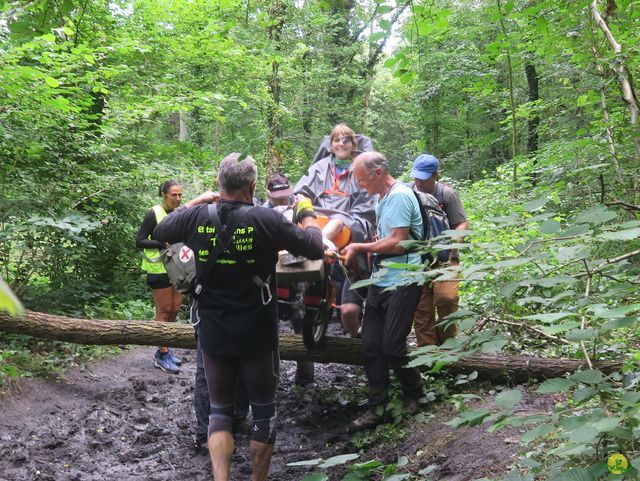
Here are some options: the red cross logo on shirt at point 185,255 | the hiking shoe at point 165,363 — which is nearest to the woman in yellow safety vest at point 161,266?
the hiking shoe at point 165,363

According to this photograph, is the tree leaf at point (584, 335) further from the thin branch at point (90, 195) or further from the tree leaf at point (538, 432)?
the thin branch at point (90, 195)

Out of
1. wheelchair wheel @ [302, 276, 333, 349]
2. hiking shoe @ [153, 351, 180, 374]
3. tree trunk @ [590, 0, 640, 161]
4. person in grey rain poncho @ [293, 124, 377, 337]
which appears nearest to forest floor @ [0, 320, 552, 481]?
hiking shoe @ [153, 351, 180, 374]

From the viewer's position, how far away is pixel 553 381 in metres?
1.96

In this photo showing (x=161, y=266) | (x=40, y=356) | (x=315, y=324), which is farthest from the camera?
(x=161, y=266)

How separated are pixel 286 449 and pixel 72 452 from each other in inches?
72.3

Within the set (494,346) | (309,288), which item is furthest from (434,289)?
(494,346)

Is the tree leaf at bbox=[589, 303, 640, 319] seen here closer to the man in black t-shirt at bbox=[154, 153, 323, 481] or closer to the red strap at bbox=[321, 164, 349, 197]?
the man in black t-shirt at bbox=[154, 153, 323, 481]

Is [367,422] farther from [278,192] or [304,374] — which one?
[278,192]

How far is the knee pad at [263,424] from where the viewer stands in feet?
12.0

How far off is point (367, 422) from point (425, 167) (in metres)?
2.46

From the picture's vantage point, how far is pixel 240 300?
11.7 feet

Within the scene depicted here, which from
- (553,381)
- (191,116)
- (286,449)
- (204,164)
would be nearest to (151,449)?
(286,449)

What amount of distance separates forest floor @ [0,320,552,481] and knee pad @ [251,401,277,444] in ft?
2.35

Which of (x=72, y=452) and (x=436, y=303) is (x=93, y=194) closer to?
(x=72, y=452)
